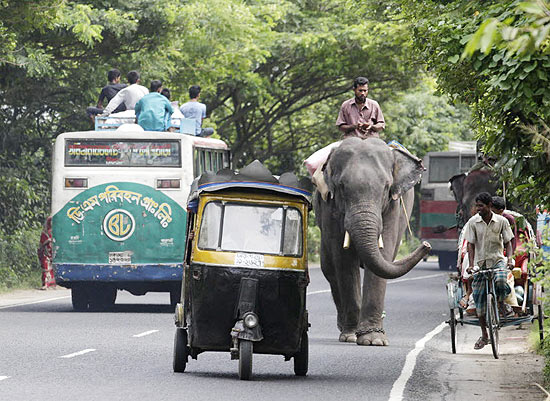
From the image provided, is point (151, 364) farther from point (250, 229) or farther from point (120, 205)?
point (120, 205)

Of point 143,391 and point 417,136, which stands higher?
point 417,136

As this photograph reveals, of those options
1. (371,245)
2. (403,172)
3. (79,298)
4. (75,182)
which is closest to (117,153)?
(75,182)

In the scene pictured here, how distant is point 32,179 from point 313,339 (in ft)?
52.1

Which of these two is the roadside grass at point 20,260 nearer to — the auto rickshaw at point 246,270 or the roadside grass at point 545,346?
the roadside grass at point 545,346

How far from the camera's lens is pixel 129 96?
78.3 ft

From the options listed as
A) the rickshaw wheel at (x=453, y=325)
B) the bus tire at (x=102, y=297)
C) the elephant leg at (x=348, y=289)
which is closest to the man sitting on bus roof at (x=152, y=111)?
the bus tire at (x=102, y=297)

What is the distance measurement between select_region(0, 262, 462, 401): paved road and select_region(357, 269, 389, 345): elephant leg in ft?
0.83

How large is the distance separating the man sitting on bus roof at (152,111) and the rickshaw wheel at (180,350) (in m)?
9.70

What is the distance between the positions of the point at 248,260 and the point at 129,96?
11341mm

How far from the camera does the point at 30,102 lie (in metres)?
31.5

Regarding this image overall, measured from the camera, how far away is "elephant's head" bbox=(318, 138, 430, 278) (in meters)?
15.2

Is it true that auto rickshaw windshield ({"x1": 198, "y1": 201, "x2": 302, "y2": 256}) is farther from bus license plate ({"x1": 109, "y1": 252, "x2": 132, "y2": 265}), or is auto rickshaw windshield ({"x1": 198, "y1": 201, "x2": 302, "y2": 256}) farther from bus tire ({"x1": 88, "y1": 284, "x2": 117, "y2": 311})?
bus tire ({"x1": 88, "y1": 284, "x2": 117, "y2": 311})

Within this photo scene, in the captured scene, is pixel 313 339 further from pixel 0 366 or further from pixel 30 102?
pixel 30 102

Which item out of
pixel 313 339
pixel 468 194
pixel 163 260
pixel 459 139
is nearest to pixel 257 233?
pixel 313 339
